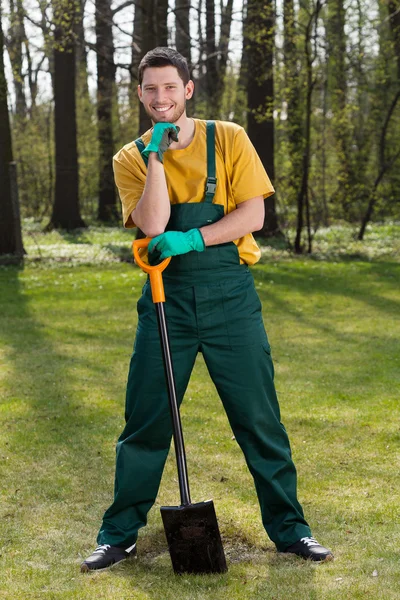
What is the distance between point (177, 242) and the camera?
3.31 meters

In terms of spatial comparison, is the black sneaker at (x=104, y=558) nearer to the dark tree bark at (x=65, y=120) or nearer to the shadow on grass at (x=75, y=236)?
the shadow on grass at (x=75, y=236)

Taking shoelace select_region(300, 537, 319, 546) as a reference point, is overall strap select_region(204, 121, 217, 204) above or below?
above

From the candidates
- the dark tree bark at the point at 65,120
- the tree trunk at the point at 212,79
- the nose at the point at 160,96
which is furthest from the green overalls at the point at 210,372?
the tree trunk at the point at 212,79

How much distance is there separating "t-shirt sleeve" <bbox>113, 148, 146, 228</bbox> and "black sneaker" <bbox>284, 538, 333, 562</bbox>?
1.38 meters

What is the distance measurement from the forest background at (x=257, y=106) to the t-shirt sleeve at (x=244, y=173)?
10.9m

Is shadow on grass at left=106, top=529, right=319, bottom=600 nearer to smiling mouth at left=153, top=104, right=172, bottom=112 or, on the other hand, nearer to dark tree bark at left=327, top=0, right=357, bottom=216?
smiling mouth at left=153, top=104, right=172, bottom=112

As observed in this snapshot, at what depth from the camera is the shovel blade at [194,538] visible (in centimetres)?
338

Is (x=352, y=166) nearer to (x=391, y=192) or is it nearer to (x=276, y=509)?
(x=391, y=192)

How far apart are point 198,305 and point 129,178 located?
558 mm

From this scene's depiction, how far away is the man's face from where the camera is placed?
3359 millimetres

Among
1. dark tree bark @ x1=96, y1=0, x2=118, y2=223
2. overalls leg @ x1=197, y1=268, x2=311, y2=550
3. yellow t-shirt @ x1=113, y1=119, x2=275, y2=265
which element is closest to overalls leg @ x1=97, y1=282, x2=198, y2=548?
overalls leg @ x1=197, y1=268, x2=311, y2=550

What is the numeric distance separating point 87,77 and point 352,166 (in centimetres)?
1092

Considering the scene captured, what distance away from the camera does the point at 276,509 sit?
3.59m

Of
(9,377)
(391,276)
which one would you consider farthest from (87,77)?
(9,377)
